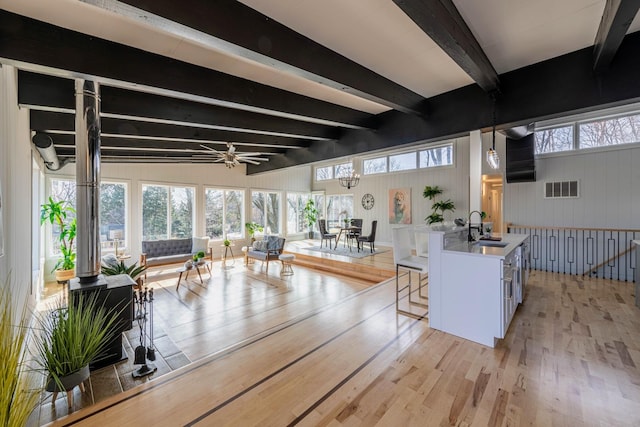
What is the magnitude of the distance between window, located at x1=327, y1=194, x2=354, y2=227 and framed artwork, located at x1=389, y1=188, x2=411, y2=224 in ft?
5.86

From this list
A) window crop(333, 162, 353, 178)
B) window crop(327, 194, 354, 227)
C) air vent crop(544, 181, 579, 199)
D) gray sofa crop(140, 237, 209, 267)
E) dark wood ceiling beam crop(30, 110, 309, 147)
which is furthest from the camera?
window crop(327, 194, 354, 227)

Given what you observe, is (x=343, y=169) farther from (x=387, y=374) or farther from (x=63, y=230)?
(x=387, y=374)

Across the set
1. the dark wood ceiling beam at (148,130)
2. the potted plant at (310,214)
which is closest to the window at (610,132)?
the dark wood ceiling beam at (148,130)

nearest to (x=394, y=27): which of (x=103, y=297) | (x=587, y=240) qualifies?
(x=103, y=297)

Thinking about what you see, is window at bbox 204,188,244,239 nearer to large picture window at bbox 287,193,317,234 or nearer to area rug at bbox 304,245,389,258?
large picture window at bbox 287,193,317,234

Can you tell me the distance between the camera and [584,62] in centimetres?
234

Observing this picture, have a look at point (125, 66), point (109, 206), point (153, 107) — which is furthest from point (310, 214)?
point (125, 66)

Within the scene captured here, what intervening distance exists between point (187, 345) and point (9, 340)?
7.18 ft

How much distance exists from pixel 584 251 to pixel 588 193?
1231mm

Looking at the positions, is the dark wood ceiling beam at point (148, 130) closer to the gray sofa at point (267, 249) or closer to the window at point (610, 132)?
the gray sofa at point (267, 249)

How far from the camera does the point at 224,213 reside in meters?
8.48

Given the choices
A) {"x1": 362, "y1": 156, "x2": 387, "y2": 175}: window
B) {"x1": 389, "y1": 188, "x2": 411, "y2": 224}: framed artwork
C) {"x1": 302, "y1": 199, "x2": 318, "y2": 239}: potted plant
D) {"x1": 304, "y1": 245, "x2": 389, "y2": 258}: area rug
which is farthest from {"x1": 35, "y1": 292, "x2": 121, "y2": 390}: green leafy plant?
{"x1": 302, "y1": 199, "x2": 318, "y2": 239}: potted plant

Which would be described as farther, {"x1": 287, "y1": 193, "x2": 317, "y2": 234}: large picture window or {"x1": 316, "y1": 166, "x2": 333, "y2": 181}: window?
{"x1": 316, "y1": 166, "x2": 333, "y2": 181}: window

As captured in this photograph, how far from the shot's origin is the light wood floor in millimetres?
1774
